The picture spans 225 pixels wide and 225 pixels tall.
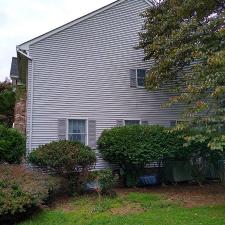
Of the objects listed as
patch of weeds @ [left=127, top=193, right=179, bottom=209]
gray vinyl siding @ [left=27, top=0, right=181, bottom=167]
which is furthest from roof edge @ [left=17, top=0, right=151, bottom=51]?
patch of weeds @ [left=127, top=193, right=179, bottom=209]

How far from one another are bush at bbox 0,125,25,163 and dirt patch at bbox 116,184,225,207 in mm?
3691

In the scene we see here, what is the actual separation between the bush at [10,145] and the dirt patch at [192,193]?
145 inches

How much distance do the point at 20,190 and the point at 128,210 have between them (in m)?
2.96

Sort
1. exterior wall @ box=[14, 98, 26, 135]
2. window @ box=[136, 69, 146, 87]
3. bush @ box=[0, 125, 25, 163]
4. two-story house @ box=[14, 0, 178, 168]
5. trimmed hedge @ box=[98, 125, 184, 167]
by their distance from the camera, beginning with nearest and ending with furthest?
bush @ box=[0, 125, 25, 163], trimmed hedge @ box=[98, 125, 184, 167], two-story house @ box=[14, 0, 178, 168], exterior wall @ box=[14, 98, 26, 135], window @ box=[136, 69, 146, 87]

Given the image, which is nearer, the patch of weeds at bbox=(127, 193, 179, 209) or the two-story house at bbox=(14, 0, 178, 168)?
the patch of weeds at bbox=(127, 193, 179, 209)

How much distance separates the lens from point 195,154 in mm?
14867

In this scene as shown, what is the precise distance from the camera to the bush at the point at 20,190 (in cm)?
930

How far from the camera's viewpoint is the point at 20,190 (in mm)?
9781

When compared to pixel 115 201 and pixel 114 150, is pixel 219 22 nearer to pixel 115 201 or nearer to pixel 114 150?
pixel 114 150

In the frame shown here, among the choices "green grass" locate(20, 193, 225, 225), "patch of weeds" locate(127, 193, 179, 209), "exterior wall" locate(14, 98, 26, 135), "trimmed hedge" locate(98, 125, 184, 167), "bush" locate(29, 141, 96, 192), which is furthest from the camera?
"exterior wall" locate(14, 98, 26, 135)

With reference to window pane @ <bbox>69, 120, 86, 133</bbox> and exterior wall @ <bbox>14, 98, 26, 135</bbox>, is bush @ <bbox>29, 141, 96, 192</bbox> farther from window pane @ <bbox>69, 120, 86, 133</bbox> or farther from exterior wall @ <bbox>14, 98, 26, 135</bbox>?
exterior wall @ <bbox>14, 98, 26, 135</bbox>

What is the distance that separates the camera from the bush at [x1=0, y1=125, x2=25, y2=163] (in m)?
12.6

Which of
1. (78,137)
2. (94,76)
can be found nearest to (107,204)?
(78,137)

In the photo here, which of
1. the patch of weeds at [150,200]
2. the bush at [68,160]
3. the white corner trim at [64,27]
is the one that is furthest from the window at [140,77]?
the patch of weeds at [150,200]
